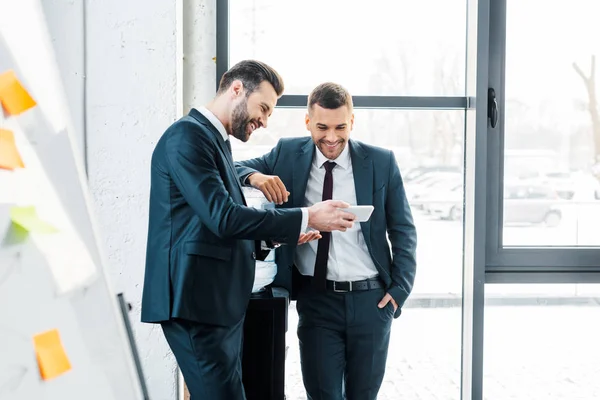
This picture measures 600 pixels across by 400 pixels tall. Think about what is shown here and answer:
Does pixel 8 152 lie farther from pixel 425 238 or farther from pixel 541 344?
pixel 541 344

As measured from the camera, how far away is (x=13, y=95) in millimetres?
694

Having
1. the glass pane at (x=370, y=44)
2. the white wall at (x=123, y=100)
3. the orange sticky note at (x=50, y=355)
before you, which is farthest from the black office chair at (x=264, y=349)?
the orange sticky note at (x=50, y=355)

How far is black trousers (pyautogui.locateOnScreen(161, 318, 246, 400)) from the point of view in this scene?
59.5 inches

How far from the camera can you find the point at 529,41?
2.56m

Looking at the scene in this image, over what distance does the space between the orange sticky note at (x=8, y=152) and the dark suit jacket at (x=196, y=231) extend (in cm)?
79

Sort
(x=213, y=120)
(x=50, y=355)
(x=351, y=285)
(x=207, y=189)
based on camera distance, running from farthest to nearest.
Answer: (x=351, y=285) < (x=213, y=120) < (x=207, y=189) < (x=50, y=355)

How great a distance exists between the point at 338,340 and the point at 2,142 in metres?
1.50

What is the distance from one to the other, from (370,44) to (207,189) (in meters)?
1.38

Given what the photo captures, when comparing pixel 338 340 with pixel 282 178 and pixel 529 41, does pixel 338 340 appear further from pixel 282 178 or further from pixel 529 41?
pixel 529 41

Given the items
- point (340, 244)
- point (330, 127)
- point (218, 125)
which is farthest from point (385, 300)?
point (218, 125)

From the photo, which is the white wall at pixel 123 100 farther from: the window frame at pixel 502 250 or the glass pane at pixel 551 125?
the glass pane at pixel 551 125

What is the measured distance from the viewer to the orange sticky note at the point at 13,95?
0.68 meters

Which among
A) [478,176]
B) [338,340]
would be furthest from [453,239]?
[338,340]

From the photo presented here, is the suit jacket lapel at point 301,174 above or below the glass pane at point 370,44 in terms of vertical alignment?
below
